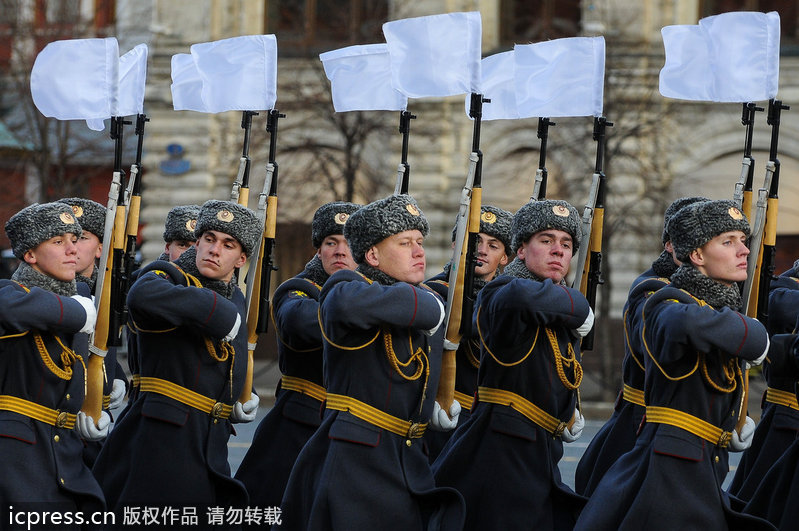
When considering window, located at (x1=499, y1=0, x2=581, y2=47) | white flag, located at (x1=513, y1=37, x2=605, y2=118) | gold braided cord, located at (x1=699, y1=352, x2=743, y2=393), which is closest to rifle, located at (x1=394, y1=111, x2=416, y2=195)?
white flag, located at (x1=513, y1=37, x2=605, y2=118)

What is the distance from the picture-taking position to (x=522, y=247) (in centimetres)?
791

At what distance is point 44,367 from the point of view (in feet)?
22.8

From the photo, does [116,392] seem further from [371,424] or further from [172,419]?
[371,424]

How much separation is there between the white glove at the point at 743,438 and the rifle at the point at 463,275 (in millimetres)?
1352

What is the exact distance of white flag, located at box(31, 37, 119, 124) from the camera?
27.5 ft

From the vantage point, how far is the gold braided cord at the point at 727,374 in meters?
6.57

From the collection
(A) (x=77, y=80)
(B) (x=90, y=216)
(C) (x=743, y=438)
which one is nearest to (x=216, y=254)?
(A) (x=77, y=80)

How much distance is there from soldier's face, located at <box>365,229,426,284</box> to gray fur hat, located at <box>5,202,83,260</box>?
57.0 inches

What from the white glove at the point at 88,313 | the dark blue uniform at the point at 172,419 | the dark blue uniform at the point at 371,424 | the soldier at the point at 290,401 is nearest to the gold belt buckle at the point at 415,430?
the dark blue uniform at the point at 371,424

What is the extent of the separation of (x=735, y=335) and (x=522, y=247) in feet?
5.70

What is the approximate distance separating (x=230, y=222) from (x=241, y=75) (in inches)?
53.3

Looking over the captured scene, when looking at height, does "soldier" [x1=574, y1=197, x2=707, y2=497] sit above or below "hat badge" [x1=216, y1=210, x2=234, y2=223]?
below

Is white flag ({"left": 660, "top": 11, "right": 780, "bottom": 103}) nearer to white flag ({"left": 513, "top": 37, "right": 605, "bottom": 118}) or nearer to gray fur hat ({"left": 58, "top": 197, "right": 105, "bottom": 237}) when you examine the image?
white flag ({"left": 513, "top": 37, "right": 605, "bottom": 118})

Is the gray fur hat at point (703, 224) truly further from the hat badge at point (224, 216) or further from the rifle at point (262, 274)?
the rifle at point (262, 274)
